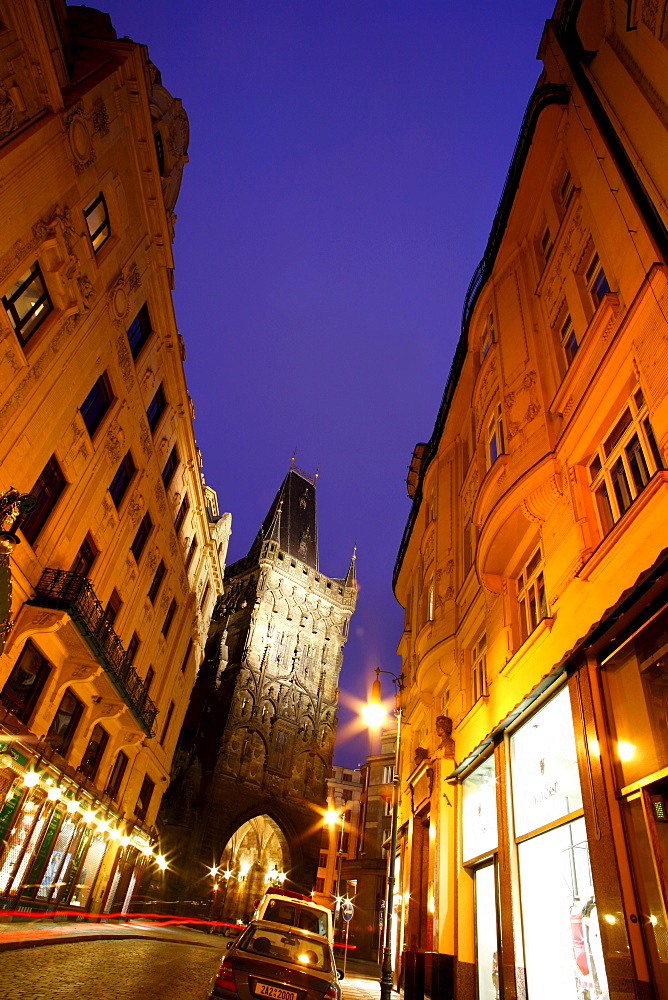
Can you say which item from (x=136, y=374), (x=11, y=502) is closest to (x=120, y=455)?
(x=136, y=374)

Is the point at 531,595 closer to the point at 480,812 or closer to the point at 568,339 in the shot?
the point at 480,812

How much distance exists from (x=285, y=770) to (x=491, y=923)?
147 feet

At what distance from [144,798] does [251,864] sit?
30.9 metres

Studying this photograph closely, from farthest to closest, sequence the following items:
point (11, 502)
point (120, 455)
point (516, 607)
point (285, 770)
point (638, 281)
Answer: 1. point (285, 770)
2. point (120, 455)
3. point (516, 607)
4. point (11, 502)
5. point (638, 281)

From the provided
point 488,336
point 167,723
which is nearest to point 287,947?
point 488,336

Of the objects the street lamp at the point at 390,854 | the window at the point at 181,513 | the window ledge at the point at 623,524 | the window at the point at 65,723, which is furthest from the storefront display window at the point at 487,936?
the window at the point at 181,513

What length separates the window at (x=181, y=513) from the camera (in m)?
25.7

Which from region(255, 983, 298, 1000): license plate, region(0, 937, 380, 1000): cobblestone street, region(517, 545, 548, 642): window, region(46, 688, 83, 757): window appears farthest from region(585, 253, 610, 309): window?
region(46, 688, 83, 757): window

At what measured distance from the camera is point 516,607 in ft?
38.1

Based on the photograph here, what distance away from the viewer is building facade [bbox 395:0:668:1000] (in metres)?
6.30

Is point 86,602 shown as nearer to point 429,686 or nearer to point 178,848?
point 429,686

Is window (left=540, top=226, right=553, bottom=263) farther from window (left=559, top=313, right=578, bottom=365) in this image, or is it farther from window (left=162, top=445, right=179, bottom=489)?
window (left=162, top=445, right=179, bottom=489)

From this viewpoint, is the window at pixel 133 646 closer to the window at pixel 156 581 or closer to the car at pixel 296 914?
the window at pixel 156 581

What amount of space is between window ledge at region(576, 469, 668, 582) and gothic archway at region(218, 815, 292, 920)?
158 feet
